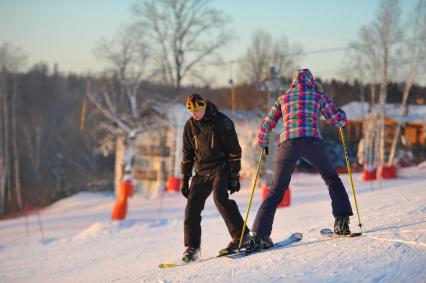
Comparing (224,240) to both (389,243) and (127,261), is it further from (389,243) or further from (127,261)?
(389,243)

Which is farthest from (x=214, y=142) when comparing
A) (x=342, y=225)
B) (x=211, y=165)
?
(x=342, y=225)

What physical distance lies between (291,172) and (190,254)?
1412mm

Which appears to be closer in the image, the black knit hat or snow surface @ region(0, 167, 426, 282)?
snow surface @ region(0, 167, 426, 282)

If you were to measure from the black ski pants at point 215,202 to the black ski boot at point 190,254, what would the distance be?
44mm

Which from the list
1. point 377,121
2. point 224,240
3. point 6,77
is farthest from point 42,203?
point 224,240

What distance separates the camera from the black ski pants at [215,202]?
17.5 ft

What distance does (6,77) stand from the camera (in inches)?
1442

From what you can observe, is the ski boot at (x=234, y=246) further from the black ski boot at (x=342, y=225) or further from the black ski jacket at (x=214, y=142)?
the black ski boot at (x=342, y=225)

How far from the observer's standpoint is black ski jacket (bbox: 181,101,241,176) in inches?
209

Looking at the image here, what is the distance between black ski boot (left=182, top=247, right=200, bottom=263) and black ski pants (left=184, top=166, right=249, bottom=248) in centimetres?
4

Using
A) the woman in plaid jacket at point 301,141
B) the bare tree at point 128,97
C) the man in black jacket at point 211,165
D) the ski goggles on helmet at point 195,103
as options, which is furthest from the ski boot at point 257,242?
the bare tree at point 128,97

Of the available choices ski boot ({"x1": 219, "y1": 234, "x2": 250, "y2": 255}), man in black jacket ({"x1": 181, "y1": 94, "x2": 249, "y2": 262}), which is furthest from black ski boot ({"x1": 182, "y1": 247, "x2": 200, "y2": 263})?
ski boot ({"x1": 219, "y1": 234, "x2": 250, "y2": 255})

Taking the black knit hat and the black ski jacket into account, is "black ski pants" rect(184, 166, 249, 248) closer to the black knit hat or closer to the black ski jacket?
the black ski jacket

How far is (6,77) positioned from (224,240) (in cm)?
3307
